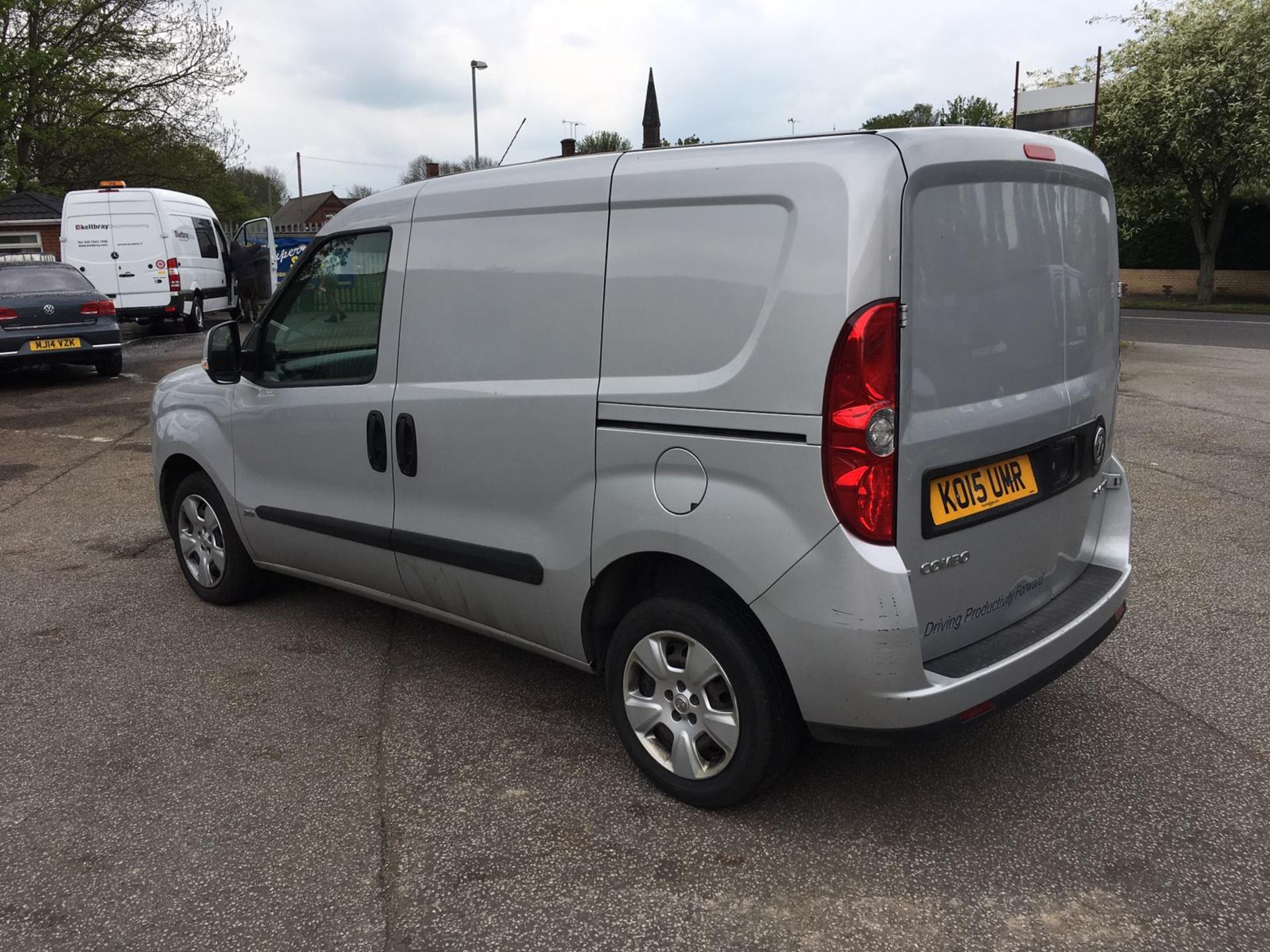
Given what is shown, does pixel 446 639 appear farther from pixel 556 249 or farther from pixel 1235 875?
pixel 1235 875

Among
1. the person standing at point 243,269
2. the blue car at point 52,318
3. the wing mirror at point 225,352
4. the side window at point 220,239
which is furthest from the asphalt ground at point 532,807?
the side window at point 220,239

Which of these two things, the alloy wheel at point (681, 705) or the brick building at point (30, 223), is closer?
the alloy wheel at point (681, 705)

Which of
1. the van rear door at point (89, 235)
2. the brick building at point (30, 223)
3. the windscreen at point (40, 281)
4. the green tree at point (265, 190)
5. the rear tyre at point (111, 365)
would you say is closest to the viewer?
the windscreen at point (40, 281)

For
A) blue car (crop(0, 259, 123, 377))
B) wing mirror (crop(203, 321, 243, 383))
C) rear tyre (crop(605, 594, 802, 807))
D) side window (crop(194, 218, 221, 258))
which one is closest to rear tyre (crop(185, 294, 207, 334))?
side window (crop(194, 218, 221, 258))

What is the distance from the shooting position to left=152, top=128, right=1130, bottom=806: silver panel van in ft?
8.57

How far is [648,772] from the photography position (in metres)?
3.20

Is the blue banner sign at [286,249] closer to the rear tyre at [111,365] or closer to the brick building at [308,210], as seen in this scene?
the rear tyre at [111,365]

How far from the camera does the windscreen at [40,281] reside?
12.9 metres

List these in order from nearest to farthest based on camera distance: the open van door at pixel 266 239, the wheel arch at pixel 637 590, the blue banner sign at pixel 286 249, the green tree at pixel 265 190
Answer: the wheel arch at pixel 637 590 → the open van door at pixel 266 239 → the blue banner sign at pixel 286 249 → the green tree at pixel 265 190

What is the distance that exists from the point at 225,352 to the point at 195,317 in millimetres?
17712

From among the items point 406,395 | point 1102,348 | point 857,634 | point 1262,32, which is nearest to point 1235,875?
point 857,634

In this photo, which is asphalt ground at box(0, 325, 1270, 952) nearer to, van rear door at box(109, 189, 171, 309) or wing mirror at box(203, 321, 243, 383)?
wing mirror at box(203, 321, 243, 383)

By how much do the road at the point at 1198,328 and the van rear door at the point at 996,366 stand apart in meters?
16.5

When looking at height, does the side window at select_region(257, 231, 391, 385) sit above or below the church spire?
below
